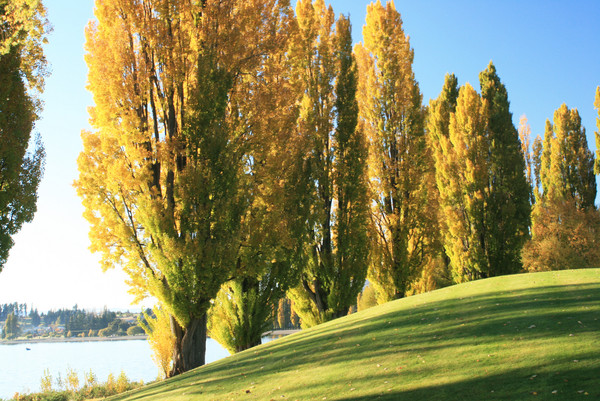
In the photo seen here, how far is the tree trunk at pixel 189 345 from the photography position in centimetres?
1119

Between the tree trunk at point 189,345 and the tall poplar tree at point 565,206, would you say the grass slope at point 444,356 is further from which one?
the tall poplar tree at point 565,206

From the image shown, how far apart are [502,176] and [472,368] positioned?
19648 millimetres

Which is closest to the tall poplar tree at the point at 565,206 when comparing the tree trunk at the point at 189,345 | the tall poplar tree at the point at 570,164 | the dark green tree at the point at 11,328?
the tall poplar tree at the point at 570,164

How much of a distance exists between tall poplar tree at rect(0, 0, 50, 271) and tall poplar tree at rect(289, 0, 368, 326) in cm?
773

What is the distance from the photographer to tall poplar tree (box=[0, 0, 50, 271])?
9.43m

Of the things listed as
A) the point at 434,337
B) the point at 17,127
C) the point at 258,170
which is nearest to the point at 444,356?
the point at 434,337

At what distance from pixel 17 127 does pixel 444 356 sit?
34.5ft

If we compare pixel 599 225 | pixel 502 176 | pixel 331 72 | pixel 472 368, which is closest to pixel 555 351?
pixel 472 368

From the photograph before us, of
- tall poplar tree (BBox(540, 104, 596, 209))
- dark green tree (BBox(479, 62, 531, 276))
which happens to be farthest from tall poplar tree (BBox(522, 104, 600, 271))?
dark green tree (BBox(479, 62, 531, 276))

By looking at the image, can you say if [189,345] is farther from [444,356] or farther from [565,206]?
[565,206]

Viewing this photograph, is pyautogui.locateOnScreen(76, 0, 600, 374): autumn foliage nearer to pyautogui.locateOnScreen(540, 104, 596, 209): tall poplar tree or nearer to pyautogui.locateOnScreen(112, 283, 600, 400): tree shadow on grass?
pyautogui.locateOnScreen(112, 283, 600, 400): tree shadow on grass

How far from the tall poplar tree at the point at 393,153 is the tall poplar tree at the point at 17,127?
12.7 m

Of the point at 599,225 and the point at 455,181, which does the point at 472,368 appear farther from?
the point at 599,225

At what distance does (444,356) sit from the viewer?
6.20m
